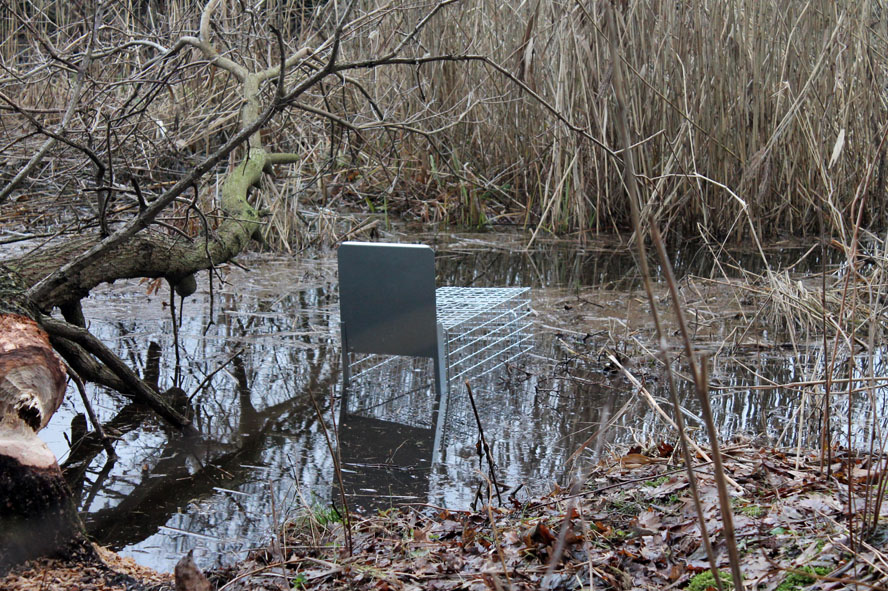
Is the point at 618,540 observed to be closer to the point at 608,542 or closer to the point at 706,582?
the point at 608,542

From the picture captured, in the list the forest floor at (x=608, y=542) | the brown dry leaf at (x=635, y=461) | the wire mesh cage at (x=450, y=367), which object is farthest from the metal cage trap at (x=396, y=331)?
the forest floor at (x=608, y=542)

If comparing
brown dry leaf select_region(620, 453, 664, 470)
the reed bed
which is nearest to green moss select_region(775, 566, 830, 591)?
brown dry leaf select_region(620, 453, 664, 470)

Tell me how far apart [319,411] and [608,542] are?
1039 mm

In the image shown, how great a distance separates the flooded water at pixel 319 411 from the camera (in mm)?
3035

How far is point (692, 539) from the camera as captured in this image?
218 cm

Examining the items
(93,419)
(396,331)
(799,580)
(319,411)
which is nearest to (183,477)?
(93,419)

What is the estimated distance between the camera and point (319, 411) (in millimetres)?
2754

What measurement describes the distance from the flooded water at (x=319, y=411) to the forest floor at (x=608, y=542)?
0.68ft

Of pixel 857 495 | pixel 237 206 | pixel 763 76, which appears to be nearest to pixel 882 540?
pixel 857 495

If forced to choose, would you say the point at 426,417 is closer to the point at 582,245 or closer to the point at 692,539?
the point at 692,539

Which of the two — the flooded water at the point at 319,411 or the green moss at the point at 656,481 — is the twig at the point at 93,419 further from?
the green moss at the point at 656,481

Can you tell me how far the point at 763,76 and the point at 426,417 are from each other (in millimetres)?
4417

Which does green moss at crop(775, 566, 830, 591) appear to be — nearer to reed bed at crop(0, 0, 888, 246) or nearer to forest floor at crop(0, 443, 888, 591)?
forest floor at crop(0, 443, 888, 591)

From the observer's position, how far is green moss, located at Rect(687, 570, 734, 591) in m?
1.89
